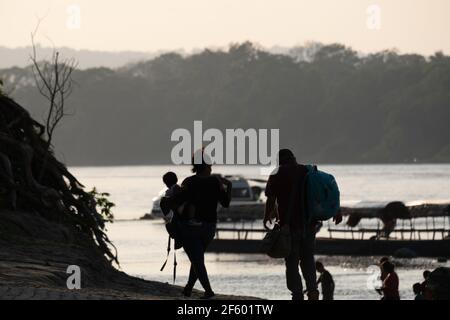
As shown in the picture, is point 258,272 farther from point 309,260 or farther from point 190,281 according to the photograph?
point 309,260

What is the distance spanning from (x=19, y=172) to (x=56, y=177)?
2.38 feet

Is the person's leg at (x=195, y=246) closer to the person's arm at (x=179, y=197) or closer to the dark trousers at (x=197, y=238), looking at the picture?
the dark trousers at (x=197, y=238)

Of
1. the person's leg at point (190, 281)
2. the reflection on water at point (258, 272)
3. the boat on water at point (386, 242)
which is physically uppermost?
the person's leg at point (190, 281)

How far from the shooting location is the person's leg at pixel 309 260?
14469mm

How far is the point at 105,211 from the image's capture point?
2422 cm

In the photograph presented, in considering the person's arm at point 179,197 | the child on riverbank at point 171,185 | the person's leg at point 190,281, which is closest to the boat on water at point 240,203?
the person's leg at point 190,281

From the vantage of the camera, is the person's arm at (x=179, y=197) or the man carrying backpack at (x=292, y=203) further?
the person's arm at (x=179, y=197)

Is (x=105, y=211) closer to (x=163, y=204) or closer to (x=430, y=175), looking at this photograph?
(x=163, y=204)

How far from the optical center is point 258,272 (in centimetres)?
5919

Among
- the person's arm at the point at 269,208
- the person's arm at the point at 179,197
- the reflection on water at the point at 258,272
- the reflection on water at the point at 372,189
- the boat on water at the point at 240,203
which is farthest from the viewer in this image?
the reflection on water at the point at 372,189

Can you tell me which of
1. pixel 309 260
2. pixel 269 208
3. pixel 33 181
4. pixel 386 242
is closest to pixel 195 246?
pixel 269 208

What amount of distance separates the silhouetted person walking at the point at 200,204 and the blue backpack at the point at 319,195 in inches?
33.2

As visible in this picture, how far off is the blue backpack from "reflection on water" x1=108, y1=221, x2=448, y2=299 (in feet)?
99.8
